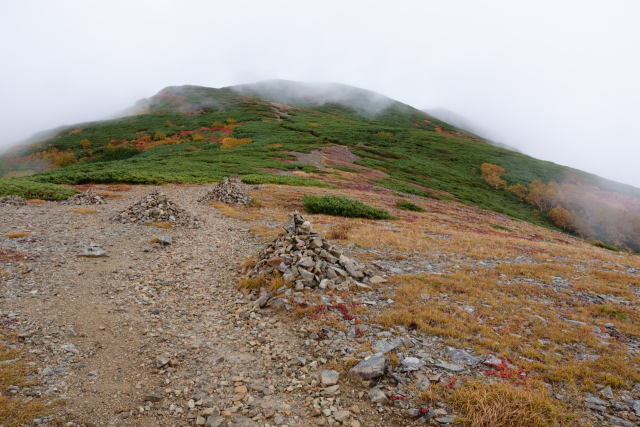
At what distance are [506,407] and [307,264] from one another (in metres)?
7.45

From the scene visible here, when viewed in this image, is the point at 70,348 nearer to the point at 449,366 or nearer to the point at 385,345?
the point at 385,345

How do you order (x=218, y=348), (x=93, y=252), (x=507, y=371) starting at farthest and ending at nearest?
(x=93, y=252) → (x=218, y=348) → (x=507, y=371)

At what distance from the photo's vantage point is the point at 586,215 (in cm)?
7719

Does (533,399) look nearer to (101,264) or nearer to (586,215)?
(101,264)

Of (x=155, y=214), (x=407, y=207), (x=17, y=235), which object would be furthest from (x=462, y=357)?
(x=407, y=207)

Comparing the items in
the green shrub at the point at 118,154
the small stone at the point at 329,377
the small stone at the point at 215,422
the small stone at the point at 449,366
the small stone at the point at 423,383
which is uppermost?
the green shrub at the point at 118,154

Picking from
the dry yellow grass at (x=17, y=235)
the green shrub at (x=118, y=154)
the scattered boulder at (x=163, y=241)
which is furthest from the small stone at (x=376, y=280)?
the green shrub at (x=118, y=154)

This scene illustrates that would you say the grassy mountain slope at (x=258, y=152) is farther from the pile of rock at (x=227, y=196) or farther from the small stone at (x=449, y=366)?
the small stone at (x=449, y=366)

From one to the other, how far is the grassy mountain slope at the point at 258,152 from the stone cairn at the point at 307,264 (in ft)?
111

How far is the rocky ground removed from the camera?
6.38m

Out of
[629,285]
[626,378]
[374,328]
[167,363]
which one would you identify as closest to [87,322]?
[167,363]

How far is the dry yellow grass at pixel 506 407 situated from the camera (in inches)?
230

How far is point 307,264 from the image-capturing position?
12.0 m

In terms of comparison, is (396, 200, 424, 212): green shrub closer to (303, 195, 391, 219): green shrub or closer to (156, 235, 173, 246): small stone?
(303, 195, 391, 219): green shrub
